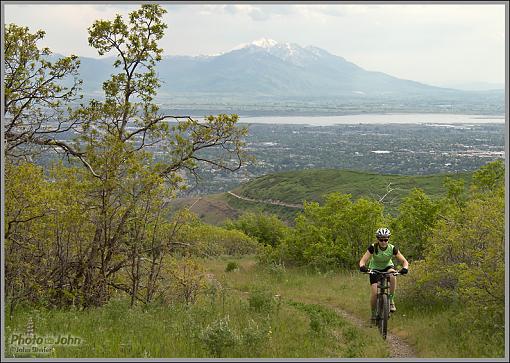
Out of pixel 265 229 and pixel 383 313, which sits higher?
pixel 383 313

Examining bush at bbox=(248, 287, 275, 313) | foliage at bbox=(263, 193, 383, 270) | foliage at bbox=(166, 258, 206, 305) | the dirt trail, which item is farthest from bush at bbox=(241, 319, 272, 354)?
A: foliage at bbox=(263, 193, 383, 270)

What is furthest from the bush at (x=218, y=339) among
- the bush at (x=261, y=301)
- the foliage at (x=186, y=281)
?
the foliage at (x=186, y=281)

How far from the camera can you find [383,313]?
361 inches

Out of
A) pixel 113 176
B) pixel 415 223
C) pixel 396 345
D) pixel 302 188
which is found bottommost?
pixel 302 188

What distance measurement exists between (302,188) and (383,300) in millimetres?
107501

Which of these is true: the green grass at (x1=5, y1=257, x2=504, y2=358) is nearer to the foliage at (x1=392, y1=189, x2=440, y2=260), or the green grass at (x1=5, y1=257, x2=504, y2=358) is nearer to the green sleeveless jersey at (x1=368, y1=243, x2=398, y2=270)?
the green sleeveless jersey at (x1=368, y1=243, x2=398, y2=270)

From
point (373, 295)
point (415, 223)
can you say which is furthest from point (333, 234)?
point (373, 295)

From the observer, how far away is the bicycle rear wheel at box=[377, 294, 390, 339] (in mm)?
9150

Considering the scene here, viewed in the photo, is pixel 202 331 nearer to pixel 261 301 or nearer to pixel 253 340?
pixel 253 340

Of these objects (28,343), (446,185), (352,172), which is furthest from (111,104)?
(352,172)

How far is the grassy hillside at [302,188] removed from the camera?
9769 centimetres

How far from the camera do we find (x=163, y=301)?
11367 mm

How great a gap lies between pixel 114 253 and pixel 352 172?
11443 centimetres

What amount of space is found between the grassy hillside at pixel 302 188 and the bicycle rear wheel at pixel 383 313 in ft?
256
